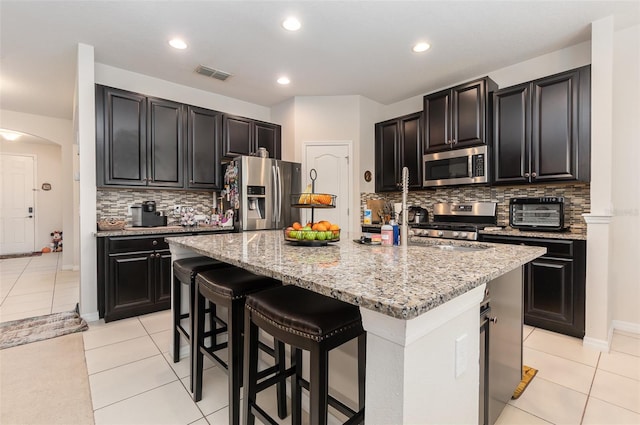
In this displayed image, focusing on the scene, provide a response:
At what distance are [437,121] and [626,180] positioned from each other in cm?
185

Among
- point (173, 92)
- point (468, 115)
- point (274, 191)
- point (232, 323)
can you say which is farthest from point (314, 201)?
→ point (173, 92)

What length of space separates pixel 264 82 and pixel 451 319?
12.2 ft

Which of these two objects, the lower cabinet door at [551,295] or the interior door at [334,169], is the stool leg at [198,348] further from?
the lower cabinet door at [551,295]

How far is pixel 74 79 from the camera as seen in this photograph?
374 centimetres

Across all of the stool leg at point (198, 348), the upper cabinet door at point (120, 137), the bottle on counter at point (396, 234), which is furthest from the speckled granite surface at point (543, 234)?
the upper cabinet door at point (120, 137)

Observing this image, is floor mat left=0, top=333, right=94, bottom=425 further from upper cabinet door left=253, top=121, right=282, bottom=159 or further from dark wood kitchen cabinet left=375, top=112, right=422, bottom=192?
dark wood kitchen cabinet left=375, top=112, right=422, bottom=192

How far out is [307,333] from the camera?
40.1 inches

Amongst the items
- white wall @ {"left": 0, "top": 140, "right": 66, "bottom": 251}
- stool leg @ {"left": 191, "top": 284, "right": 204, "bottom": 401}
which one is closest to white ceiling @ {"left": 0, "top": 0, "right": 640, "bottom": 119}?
stool leg @ {"left": 191, "top": 284, "right": 204, "bottom": 401}

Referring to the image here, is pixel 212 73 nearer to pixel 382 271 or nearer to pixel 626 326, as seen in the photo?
pixel 382 271

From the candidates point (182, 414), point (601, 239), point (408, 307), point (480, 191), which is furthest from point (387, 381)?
point (480, 191)

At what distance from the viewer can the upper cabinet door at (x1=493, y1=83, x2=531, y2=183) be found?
9.86 feet

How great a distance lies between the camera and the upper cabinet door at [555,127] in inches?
107

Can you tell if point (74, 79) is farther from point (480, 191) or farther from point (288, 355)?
point (480, 191)

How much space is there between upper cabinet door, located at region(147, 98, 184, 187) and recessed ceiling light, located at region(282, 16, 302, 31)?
5.83 feet
